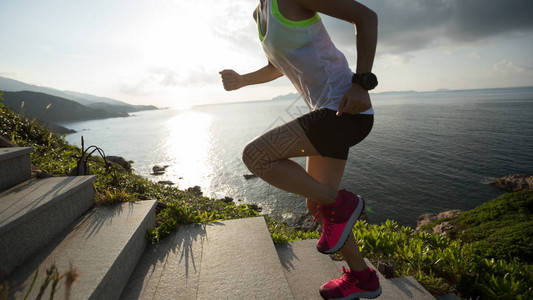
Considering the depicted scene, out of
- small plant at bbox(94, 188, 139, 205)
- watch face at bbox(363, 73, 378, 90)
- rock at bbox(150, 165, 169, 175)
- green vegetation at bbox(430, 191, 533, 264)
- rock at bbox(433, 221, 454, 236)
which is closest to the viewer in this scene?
watch face at bbox(363, 73, 378, 90)

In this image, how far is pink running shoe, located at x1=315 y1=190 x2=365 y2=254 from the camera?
1534mm

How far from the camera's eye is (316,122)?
56.2 inches

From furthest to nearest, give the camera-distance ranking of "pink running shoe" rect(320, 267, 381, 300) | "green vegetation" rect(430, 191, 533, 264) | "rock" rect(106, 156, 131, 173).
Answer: "rock" rect(106, 156, 131, 173), "green vegetation" rect(430, 191, 533, 264), "pink running shoe" rect(320, 267, 381, 300)

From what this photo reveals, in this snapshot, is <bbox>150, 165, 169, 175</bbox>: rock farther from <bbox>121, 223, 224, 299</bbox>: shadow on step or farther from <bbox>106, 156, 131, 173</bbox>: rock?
<bbox>121, 223, 224, 299</bbox>: shadow on step

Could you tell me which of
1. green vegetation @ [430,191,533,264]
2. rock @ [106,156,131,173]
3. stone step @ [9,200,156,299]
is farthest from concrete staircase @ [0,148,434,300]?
rock @ [106,156,131,173]

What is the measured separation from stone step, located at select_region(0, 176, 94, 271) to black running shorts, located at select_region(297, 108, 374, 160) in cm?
208

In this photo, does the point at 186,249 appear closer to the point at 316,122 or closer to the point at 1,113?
the point at 316,122

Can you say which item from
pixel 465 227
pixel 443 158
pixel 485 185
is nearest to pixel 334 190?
pixel 465 227

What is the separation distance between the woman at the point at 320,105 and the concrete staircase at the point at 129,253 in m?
0.79

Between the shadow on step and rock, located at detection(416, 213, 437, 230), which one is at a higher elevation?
the shadow on step

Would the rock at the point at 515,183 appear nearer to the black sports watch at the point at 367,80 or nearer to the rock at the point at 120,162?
the black sports watch at the point at 367,80

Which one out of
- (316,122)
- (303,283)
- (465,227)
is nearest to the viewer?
(316,122)

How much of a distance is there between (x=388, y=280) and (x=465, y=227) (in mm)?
13161

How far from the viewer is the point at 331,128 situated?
143 centimetres
